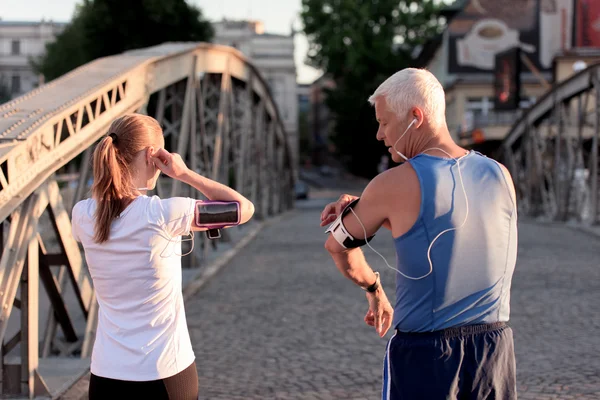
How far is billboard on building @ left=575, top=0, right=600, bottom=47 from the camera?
57.5 meters

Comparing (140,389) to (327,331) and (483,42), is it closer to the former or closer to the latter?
(327,331)

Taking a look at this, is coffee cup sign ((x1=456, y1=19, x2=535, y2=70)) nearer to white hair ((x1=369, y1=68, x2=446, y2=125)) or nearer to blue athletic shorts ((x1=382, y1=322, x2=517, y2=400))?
white hair ((x1=369, y1=68, x2=446, y2=125))

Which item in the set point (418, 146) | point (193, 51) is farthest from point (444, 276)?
point (193, 51)

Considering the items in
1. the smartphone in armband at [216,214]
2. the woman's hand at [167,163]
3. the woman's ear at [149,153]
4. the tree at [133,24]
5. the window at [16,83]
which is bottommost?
the window at [16,83]

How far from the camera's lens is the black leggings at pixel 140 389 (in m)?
3.29

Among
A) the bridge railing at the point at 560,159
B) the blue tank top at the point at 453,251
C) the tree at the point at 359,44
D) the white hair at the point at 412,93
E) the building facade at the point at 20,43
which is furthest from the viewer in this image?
the building facade at the point at 20,43

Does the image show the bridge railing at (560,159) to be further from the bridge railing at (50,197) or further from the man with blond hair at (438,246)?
the man with blond hair at (438,246)

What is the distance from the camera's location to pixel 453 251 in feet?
10.0

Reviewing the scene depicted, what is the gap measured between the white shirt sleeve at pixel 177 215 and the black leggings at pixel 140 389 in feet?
1.63

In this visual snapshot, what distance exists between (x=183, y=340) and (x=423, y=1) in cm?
5643

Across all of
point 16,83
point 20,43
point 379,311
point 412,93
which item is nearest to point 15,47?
point 20,43

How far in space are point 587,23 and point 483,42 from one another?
6.17 meters

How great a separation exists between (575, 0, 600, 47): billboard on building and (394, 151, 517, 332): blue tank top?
57550 millimetres

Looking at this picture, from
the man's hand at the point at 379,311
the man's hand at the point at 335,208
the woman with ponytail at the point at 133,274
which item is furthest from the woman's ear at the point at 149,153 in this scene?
the man's hand at the point at 379,311
